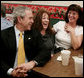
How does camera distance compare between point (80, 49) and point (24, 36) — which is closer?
point (24, 36)

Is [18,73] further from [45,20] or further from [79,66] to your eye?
[45,20]

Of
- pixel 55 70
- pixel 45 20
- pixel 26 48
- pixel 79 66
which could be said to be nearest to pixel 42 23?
pixel 45 20

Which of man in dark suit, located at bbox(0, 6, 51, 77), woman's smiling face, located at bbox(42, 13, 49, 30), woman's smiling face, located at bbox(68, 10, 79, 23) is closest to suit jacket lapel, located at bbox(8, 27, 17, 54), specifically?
man in dark suit, located at bbox(0, 6, 51, 77)

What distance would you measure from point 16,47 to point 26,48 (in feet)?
0.40

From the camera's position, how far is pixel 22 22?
6.35 ft

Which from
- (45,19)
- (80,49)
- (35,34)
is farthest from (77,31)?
(35,34)

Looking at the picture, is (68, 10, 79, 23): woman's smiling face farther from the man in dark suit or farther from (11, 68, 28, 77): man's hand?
(11, 68, 28, 77): man's hand

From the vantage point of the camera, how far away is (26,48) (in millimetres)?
1868

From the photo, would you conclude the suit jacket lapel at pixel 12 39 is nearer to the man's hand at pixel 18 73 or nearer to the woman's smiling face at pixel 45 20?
the man's hand at pixel 18 73

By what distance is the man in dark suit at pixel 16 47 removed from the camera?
5.44ft

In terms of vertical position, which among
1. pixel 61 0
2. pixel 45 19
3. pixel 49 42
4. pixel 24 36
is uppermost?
pixel 61 0

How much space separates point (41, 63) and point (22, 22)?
62 cm

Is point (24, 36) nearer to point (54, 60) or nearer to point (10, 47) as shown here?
point (10, 47)

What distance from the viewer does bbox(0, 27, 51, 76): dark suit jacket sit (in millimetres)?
1735
